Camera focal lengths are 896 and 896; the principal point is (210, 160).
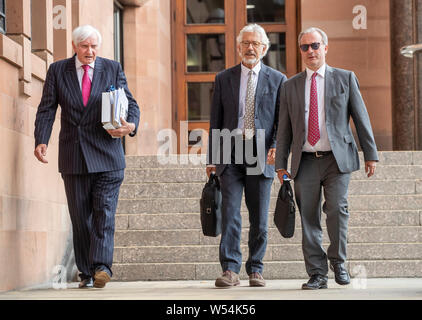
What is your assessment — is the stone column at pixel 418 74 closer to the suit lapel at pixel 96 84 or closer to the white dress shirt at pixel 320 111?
the white dress shirt at pixel 320 111

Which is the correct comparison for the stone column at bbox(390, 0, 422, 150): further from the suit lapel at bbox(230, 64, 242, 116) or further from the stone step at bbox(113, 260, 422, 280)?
the suit lapel at bbox(230, 64, 242, 116)

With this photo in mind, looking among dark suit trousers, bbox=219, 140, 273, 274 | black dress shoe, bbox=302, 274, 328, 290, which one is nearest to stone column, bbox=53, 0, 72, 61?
dark suit trousers, bbox=219, 140, 273, 274

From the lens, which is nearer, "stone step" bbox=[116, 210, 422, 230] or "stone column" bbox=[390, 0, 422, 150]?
"stone step" bbox=[116, 210, 422, 230]

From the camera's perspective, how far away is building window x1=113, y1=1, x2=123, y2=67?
539 inches

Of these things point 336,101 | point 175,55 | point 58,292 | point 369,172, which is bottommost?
point 58,292

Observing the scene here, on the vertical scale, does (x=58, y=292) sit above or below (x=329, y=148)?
below

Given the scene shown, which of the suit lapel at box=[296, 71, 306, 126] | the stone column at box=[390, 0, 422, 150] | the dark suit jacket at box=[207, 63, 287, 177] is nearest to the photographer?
the suit lapel at box=[296, 71, 306, 126]

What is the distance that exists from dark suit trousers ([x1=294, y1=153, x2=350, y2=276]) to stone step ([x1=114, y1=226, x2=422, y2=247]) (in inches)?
74.2

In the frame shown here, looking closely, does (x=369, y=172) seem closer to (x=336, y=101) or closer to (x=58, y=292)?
(x=336, y=101)

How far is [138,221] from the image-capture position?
8.80 m
